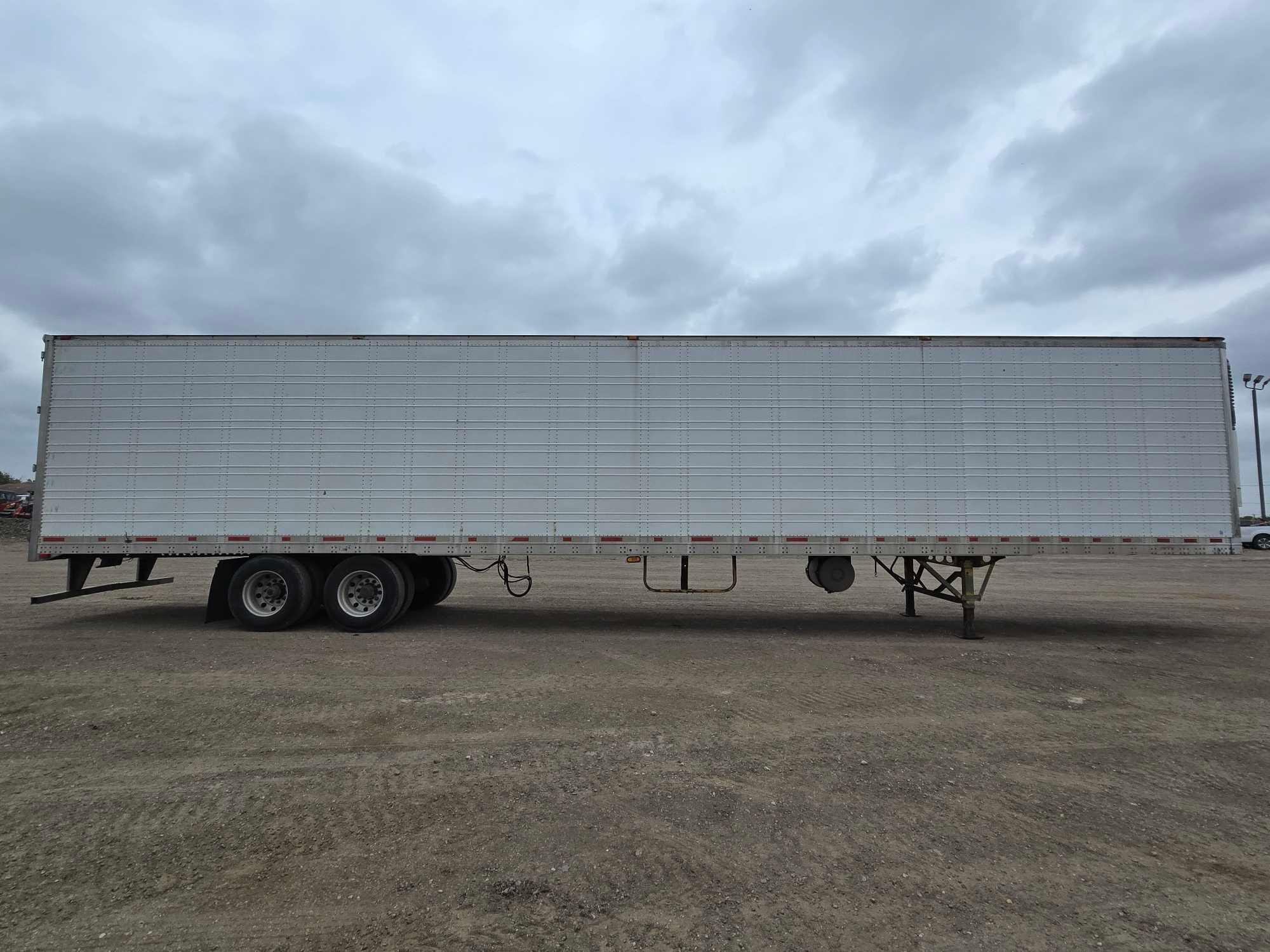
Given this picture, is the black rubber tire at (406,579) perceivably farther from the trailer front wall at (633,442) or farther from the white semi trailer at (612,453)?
the trailer front wall at (633,442)

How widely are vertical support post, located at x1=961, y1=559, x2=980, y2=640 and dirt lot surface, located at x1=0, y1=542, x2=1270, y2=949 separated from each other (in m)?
0.63

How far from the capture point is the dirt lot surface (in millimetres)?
3059

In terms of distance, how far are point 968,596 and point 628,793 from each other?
279 inches

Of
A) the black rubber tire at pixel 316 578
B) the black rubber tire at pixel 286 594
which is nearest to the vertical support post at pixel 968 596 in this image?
the black rubber tire at pixel 316 578

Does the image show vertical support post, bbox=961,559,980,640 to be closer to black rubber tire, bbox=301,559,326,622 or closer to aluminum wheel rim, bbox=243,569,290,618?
black rubber tire, bbox=301,559,326,622

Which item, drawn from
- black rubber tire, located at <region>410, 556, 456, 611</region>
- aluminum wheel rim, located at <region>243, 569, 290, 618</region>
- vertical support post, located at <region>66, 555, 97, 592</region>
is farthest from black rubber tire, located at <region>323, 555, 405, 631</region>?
vertical support post, located at <region>66, 555, 97, 592</region>

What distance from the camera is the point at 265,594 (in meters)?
9.47

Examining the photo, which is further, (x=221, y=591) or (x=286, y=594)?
(x=221, y=591)

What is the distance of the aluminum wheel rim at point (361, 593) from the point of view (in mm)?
9328

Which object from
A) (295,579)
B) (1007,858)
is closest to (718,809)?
(1007,858)

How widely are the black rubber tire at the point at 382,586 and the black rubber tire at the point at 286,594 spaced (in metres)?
0.28

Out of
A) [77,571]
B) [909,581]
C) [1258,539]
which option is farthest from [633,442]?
[1258,539]

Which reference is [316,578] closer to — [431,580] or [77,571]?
[431,580]

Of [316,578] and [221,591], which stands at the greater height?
[316,578]
